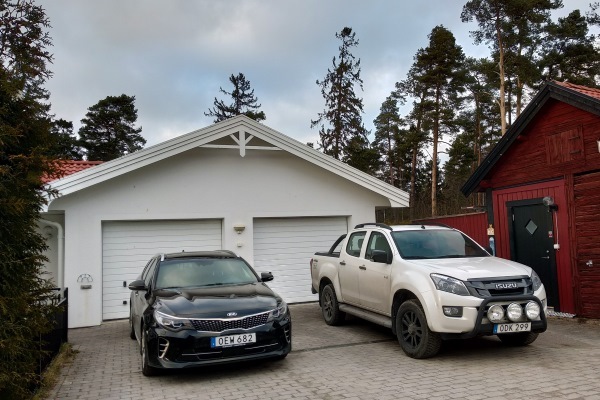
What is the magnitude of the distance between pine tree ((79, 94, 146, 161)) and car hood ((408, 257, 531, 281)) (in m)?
35.6

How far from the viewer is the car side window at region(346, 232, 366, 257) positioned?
8.45 meters

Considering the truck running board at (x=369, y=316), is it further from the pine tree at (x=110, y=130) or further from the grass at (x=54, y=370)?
the pine tree at (x=110, y=130)

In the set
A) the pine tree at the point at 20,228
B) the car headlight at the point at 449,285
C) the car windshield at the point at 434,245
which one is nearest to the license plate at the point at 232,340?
the pine tree at the point at 20,228

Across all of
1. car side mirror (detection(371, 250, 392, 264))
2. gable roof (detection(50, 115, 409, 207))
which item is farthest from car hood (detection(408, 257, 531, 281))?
gable roof (detection(50, 115, 409, 207))

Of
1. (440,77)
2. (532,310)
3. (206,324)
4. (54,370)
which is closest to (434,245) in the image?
(532,310)

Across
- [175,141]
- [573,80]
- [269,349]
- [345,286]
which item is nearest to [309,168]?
[175,141]

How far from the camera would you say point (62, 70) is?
14.8 m

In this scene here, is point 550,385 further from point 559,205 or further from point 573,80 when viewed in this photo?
point 573,80

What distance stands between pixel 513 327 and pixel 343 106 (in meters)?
30.2

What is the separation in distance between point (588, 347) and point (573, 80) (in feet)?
72.5

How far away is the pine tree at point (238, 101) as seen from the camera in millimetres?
41656

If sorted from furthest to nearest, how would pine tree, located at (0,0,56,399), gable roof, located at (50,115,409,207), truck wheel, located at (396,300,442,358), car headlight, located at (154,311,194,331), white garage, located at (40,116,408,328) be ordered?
1. white garage, located at (40,116,408,328)
2. gable roof, located at (50,115,409,207)
3. truck wheel, located at (396,300,442,358)
4. car headlight, located at (154,311,194,331)
5. pine tree, located at (0,0,56,399)

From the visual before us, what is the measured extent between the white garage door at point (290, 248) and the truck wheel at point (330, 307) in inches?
108

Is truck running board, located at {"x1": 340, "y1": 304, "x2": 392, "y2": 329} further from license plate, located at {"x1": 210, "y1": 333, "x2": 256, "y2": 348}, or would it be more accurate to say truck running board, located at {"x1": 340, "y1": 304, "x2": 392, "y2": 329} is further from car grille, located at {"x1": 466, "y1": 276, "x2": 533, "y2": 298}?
license plate, located at {"x1": 210, "y1": 333, "x2": 256, "y2": 348}
